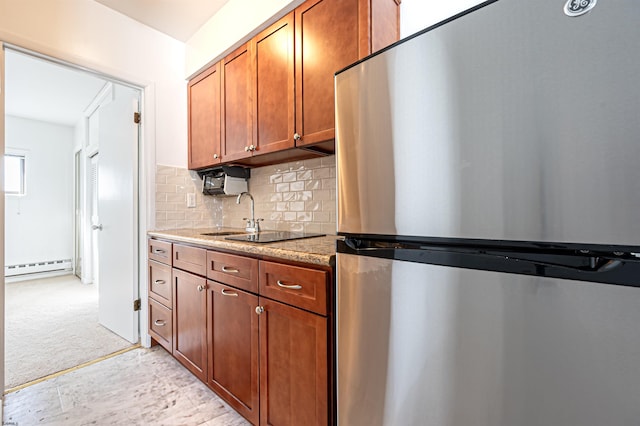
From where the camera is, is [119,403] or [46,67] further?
[46,67]

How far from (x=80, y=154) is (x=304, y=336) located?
5.55 m

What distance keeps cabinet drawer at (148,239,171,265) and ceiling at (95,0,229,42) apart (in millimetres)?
1720

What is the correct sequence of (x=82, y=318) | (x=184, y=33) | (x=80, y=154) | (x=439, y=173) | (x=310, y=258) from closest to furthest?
(x=439, y=173) → (x=310, y=258) → (x=184, y=33) → (x=82, y=318) → (x=80, y=154)

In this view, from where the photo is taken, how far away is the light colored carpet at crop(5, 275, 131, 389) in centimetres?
204

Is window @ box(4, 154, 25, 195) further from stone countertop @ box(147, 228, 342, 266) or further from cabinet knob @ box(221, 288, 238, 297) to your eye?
cabinet knob @ box(221, 288, 238, 297)

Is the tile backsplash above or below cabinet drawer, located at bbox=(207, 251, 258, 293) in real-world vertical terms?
above

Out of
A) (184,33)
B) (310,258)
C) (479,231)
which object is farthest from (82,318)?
(479,231)

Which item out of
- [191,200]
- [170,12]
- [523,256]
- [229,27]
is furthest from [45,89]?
[523,256]

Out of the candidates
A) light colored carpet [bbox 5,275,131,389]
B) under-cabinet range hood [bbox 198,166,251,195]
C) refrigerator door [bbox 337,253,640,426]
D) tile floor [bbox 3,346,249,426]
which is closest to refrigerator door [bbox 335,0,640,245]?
refrigerator door [bbox 337,253,640,426]

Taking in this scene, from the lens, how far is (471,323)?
0.65 m

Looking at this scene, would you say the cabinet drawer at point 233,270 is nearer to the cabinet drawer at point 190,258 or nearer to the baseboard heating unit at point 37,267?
the cabinet drawer at point 190,258

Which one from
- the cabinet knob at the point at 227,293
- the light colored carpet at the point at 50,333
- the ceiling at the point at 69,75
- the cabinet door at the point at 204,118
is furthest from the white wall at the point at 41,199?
the cabinet knob at the point at 227,293

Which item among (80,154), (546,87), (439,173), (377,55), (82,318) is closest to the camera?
(546,87)

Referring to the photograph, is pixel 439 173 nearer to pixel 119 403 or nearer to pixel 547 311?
pixel 547 311
